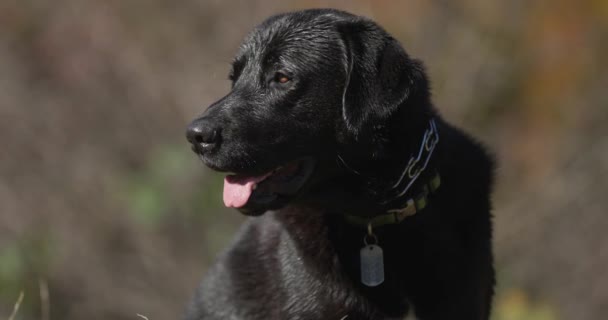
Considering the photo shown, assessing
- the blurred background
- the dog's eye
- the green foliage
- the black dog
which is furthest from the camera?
the blurred background

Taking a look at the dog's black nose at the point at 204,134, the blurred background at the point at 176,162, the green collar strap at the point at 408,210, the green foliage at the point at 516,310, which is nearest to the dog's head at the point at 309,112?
the dog's black nose at the point at 204,134

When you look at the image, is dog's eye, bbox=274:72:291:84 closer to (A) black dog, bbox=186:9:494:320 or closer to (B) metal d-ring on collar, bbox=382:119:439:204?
(A) black dog, bbox=186:9:494:320

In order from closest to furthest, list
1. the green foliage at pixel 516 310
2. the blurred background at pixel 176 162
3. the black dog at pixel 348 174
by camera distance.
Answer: the black dog at pixel 348 174, the green foliage at pixel 516 310, the blurred background at pixel 176 162

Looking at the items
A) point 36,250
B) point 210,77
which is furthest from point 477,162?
point 36,250

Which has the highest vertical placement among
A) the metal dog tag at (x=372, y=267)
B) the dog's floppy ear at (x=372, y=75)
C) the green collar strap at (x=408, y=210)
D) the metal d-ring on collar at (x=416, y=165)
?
the dog's floppy ear at (x=372, y=75)

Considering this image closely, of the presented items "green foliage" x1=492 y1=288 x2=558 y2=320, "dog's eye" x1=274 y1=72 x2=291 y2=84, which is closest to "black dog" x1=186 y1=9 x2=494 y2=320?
"dog's eye" x1=274 y1=72 x2=291 y2=84

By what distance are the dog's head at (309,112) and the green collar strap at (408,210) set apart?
0.16m

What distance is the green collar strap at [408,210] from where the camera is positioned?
4.59 meters

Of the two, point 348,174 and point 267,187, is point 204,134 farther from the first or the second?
point 348,174

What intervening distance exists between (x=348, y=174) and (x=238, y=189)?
46 cm

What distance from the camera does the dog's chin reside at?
4.36m

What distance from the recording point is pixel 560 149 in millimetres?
11305

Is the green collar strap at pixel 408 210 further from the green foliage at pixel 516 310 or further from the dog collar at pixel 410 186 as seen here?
the green foliage at pixel 516 310

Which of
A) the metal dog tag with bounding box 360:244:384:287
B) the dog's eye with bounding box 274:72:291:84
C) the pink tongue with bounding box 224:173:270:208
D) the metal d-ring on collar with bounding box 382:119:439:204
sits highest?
the dog's eye with bounding box 274:72:291:84
